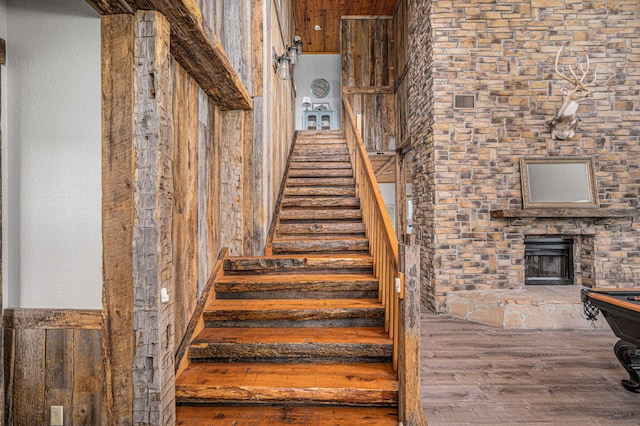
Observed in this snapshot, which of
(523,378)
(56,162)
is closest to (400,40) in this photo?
(523,378)

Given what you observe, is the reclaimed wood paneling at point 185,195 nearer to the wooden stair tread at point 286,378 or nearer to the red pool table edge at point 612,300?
the wooden stair tread at point 286,378

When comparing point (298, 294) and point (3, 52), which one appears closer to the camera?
point (3, 52)

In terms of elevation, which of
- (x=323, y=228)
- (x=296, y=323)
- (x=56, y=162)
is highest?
(x=56, y=162)

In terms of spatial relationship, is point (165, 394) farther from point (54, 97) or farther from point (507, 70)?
point (507, 70)

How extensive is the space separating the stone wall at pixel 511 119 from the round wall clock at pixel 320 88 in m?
4.90

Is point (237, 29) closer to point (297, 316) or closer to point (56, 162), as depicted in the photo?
point (56, 162)

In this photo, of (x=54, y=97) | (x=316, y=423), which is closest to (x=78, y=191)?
(x=54, y=97)

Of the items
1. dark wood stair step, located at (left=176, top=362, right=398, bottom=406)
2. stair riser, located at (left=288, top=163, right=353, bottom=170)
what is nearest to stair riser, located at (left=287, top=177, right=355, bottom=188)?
stair riser, located at (left=288, top=163, right=353, bottom=170)

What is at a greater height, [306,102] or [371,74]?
[371,74]

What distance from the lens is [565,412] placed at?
2320mm

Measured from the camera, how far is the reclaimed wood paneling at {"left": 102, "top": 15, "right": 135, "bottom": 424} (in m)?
1.57

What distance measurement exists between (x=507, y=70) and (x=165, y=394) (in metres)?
5.20

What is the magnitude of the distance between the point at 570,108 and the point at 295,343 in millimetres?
4491

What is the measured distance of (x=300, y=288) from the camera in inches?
112
